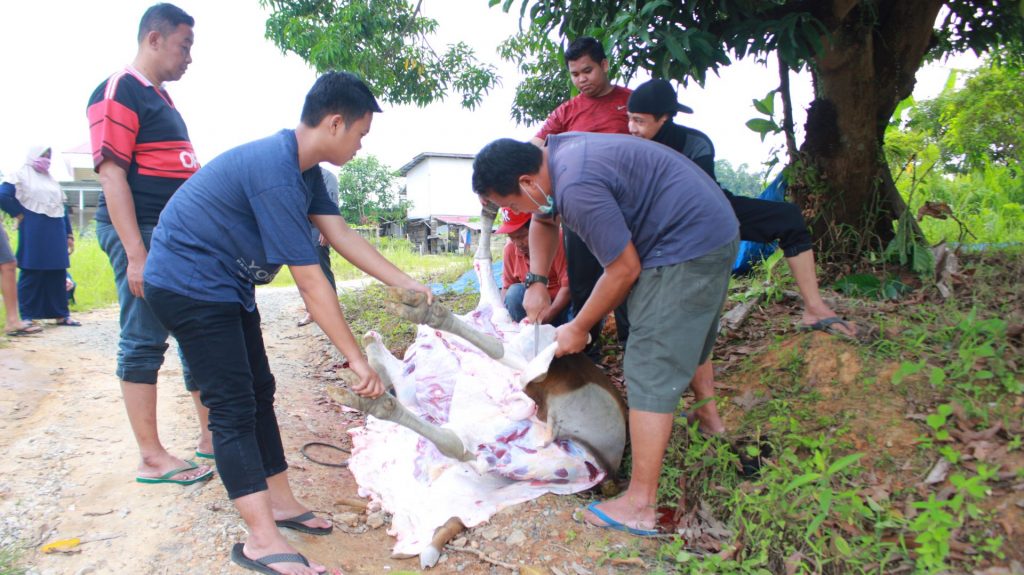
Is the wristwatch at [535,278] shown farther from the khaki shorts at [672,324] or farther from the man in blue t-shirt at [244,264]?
the man in blue t-shirt at [244,264]

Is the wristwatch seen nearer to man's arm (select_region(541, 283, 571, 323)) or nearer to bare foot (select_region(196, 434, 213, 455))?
man's arm (select_region(541, 283, 571, 323))

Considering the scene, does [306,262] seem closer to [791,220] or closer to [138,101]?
[138,101]

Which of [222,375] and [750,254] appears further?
[750,254]

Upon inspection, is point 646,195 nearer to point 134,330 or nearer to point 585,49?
point 585,49

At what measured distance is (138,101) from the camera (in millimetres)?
2490

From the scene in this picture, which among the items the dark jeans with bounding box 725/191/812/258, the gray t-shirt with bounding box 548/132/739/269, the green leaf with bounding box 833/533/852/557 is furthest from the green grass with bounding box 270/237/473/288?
the green leaf with bounding box 833/533/852/557

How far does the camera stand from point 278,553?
2033mm

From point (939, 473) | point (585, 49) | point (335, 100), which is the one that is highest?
point (585, 49)

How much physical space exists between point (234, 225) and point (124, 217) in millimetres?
681

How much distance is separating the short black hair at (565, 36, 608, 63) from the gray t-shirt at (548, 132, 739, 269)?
4.49 feet

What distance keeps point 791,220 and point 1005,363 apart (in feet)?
3.53

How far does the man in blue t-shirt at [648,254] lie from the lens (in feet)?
7.61

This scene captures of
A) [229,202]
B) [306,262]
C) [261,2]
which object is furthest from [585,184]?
[261,2]

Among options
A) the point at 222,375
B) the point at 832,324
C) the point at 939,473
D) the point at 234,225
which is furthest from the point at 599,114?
the point at 222,375
